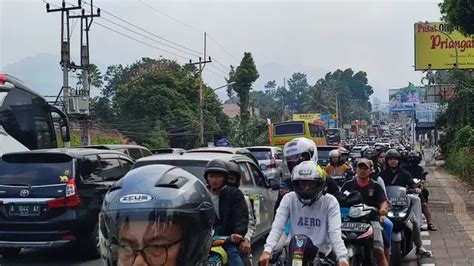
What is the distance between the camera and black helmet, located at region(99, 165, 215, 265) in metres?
2.37

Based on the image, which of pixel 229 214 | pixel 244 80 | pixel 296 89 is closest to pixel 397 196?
pixel 229 214

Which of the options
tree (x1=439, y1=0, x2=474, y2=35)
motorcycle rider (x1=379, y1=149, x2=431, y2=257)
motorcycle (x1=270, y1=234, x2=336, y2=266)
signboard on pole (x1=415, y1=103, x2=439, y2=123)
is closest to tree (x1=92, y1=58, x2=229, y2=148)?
signboard on pole (x1=415, y1=103, x2=439, y2=123)

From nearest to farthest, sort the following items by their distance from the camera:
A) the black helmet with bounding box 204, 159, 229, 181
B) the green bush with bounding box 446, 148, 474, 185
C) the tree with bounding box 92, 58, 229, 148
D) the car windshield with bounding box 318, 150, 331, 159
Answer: the black helmet with bounding box 204, 159, 229, 181, the car windshield with bounding box 318, 150, 331, 159, the green bush with bounding box 446, 148, 474, 185, the tree with bounding box 92, 58, 229, 148

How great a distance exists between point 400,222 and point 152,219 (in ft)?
19.9

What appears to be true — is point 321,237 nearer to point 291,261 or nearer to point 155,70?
point 291,261

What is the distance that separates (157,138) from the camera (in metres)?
41.2

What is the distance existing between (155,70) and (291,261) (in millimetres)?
41714

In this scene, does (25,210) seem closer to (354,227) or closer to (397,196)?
(354,227)

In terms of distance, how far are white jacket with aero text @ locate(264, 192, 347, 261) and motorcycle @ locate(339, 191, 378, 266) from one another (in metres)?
0.92

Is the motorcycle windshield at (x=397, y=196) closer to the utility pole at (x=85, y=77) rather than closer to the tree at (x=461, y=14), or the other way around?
the tree at (x=461, y=14)

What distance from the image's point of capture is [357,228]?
6.01 meters

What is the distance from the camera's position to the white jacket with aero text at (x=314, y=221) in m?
4.89

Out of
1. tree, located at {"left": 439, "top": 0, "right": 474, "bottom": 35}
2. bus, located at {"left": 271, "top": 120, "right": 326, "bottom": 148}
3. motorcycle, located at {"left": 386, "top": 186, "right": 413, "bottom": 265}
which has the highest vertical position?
tree, located at {"left": 439, "top": 0, "right": 474, "bottom": 35}

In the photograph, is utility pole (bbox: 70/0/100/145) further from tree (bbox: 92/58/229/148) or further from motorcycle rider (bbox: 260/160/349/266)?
motorcycle rider (bbox: 260/160/349/266)
